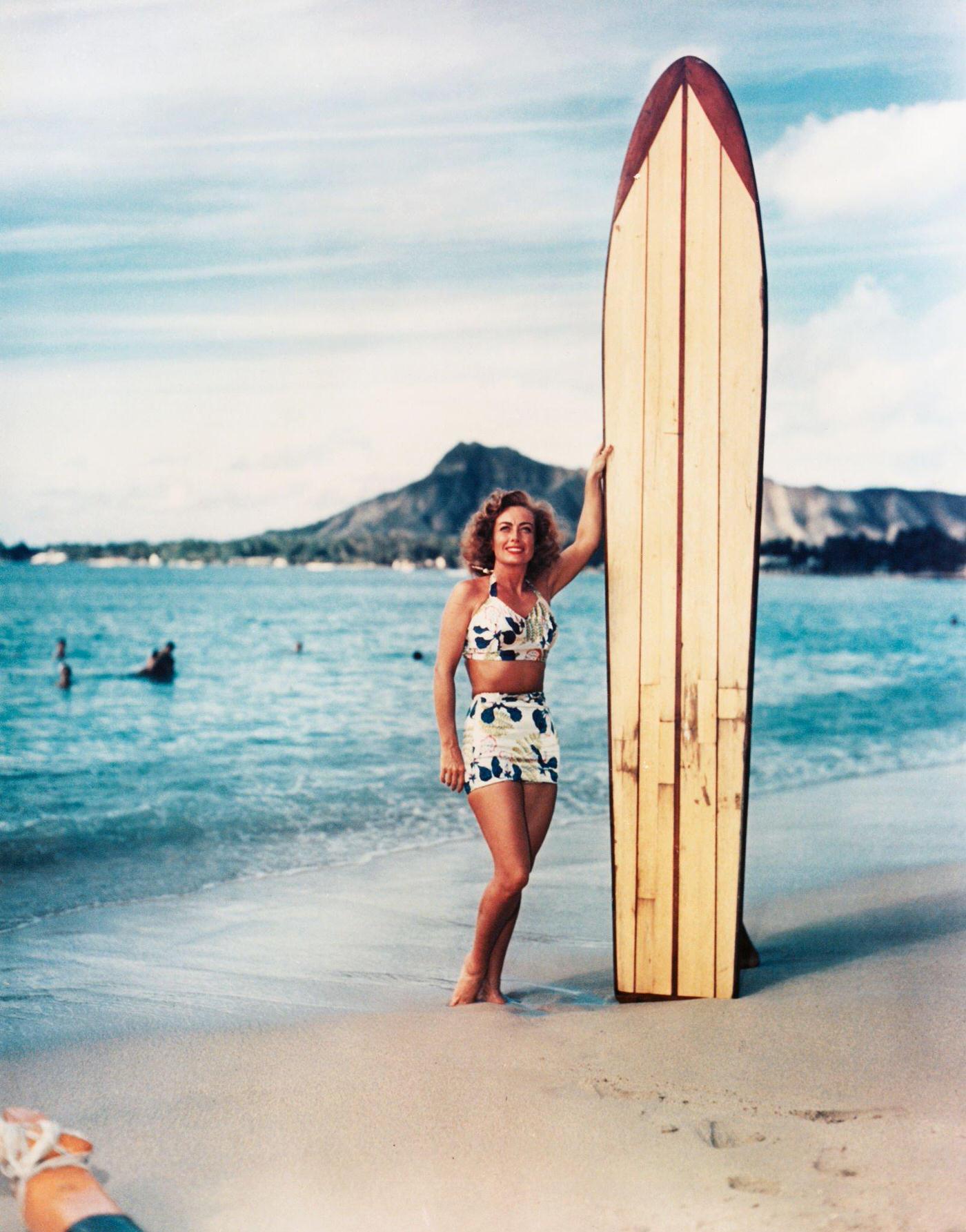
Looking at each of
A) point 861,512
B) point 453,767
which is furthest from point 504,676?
point 861,512

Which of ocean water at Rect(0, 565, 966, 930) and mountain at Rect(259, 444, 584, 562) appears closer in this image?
ocean water at Rect(0, 565, 966, 930)

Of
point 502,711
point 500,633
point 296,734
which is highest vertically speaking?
point 500,633

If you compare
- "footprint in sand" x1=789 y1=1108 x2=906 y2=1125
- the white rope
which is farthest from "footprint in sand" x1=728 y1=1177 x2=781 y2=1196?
the white rope

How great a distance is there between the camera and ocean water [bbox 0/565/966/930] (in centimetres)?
605

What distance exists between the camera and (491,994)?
322cm

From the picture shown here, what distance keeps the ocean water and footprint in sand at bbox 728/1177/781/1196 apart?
328 cm

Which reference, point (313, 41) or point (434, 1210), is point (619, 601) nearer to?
point (434, 1210)

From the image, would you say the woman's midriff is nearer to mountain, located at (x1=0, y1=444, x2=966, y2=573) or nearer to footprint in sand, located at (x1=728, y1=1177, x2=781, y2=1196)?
footprint in sand, located at (x1=728, y1=1177, x2=781, y2=1196)

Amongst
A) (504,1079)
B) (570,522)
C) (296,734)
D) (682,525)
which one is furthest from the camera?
(570,522)

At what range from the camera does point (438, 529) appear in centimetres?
3578

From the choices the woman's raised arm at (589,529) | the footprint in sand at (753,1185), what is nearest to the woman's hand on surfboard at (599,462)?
the woman's raised arm at (589,529)

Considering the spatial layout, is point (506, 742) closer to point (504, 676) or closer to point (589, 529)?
point (504, 676)

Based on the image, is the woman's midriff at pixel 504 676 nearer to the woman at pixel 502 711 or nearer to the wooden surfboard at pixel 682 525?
the woman at pixel 502 711

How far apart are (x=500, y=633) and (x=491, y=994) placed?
0.99 metres
